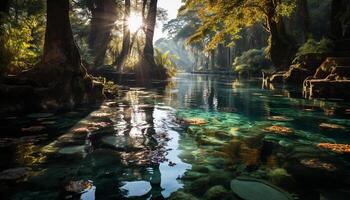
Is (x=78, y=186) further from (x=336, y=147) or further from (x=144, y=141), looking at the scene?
(x=336, y=147)

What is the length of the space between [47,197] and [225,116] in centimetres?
551

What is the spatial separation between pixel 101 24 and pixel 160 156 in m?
21.6

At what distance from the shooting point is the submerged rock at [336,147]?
14.0 feet

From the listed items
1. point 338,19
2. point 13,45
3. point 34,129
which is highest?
point 338,19

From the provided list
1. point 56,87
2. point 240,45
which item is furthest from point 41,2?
point 240,45

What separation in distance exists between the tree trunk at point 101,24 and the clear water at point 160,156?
56.6 ft

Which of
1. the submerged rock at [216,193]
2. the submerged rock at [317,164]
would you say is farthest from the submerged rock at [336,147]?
the submerged rock at [216,193]

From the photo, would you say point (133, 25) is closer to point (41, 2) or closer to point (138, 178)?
point (41, 2)

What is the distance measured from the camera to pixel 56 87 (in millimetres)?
7777

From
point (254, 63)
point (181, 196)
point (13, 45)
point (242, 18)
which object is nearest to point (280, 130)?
point (181, 196)

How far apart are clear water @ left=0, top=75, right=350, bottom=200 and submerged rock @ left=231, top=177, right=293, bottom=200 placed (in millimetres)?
125

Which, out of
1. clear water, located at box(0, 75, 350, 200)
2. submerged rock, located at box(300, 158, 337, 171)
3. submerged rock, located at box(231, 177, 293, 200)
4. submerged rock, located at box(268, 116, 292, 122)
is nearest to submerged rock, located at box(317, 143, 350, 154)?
clear water, located at box(0, 75, 350, 200)

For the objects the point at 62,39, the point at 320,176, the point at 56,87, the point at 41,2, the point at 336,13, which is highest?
the point at 41,2

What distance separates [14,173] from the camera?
3162mm
